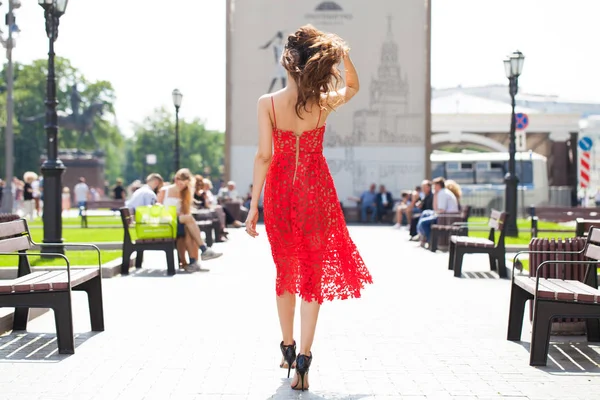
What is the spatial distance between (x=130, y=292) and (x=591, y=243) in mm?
5682

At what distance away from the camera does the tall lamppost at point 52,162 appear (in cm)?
1455

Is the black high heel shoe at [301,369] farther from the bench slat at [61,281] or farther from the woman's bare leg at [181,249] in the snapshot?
the woman's bare leg at [181,249]

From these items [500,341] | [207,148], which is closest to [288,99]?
[500,341]

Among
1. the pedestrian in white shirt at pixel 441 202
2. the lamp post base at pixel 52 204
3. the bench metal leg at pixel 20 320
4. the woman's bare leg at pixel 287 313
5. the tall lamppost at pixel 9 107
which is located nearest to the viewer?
the woman's bare leg at pixel 287 313

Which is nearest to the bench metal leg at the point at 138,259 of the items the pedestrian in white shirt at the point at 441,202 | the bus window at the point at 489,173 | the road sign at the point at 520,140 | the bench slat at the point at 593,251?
the pedestrian in white shirt at the point at 441,202

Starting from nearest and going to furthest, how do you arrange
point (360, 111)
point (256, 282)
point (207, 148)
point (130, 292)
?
point (130, 292) → point (256, 282) → point (360, 111) → point (207, 148)

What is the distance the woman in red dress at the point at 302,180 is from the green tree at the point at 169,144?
89.1 metres

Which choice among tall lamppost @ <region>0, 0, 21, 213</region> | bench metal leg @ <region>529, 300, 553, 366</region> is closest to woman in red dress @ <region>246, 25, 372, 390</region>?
bench metal leg @ <region>529, 300, 553, 366</region>

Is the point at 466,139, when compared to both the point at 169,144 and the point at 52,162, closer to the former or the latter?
the point at 52,162

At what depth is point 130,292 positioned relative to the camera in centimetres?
1141

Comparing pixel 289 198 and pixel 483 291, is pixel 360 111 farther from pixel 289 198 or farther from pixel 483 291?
pixel 289 198

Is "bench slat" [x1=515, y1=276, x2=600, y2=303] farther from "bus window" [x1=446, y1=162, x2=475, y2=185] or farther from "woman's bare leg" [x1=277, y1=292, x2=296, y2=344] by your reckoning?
"bus window" [x1=446, y1=162, x2=475, y2=185]

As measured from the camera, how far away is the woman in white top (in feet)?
46.8

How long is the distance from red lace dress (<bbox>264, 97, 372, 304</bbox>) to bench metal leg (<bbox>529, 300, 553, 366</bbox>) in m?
1.52
